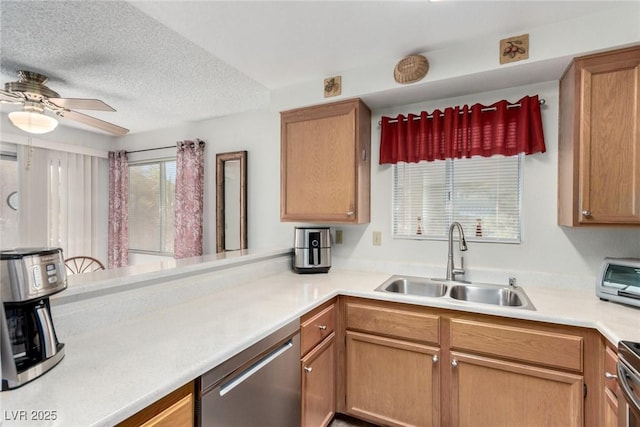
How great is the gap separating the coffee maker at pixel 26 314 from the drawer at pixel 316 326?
960 mm

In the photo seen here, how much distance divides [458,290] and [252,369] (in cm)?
143

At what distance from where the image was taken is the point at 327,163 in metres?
2.26

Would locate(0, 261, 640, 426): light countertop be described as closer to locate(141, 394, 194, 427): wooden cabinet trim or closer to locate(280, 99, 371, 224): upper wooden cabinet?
locate(141, 394, 194, 427): wooden cabinet trim

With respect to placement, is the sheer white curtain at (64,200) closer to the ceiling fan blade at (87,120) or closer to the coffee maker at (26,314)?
the ceiling fan blade at (87,120)

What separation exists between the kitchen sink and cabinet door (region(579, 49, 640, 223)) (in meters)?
0.59

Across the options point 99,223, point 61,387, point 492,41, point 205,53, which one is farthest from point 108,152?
point 492,41

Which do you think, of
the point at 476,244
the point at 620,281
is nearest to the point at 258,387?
the point at 476,244

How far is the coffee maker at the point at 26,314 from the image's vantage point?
80 cm

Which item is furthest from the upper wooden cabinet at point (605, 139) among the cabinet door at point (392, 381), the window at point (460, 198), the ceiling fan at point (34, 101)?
the ceiling fan at point (34, 101)

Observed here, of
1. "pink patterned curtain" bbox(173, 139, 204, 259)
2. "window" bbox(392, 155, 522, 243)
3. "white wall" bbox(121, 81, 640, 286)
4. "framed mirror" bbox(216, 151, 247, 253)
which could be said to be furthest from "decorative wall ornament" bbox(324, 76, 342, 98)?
"pink patterned curtain" bbox(173, 139, 204, 259)

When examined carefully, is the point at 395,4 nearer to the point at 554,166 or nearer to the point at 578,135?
the point at 578,135

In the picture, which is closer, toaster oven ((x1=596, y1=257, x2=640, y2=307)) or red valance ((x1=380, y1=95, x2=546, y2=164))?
toaster oven ((x1=596, y1=257, x2=640, y2=307))

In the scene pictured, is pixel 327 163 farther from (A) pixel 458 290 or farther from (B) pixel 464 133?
(A) pixel 458 290

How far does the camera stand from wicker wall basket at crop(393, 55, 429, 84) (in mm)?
1879
